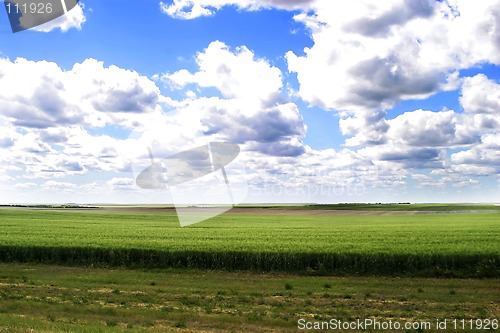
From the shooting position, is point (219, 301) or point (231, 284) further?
point (231, 284)

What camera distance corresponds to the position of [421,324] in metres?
13.2

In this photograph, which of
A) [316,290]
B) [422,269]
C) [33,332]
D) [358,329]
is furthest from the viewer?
[422,269]

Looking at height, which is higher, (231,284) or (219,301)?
(219,301)

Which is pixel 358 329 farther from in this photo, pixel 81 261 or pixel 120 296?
pixel 81 261

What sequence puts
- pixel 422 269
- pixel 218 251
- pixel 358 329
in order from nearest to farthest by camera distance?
Answer: 1. pixel 358 329
2. pixel 422 269
3. pixel 218 251

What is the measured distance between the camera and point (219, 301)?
55.3 ft

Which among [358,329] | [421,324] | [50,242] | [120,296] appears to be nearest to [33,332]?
[120,296]

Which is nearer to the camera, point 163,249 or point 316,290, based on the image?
point 316,290

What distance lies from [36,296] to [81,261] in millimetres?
11418

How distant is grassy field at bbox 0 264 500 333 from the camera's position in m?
13.5

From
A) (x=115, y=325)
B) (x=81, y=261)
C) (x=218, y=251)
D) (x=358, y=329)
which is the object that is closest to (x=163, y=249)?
(x=218, y=251)

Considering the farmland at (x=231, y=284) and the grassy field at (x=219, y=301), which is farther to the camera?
the farmland at (x=231, y=284)

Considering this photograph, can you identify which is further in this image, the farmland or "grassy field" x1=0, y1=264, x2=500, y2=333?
the farmland

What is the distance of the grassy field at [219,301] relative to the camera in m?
13.5
